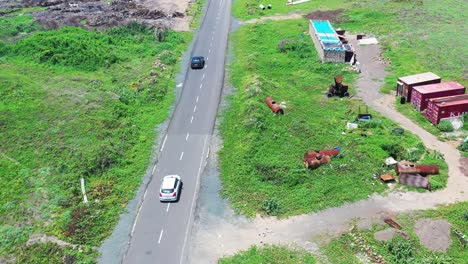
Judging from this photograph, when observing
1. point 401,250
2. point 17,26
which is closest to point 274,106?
point 401,250

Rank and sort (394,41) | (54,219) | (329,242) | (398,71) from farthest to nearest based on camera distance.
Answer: (394,41)
(398,71)
(54,219)
(329,242)

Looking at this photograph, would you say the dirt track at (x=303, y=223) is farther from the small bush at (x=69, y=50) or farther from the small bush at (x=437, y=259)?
the small bush at (x=69, y=50)

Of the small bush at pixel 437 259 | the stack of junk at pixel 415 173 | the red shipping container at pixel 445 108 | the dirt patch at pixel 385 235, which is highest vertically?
the red shipping container at pixel 445 108

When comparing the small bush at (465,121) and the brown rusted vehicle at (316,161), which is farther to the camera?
the small bush at (465,121)

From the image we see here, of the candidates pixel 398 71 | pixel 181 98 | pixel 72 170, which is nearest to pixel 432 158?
pixel 398 71

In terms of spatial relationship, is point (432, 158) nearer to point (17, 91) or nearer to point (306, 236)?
point (306, 236)

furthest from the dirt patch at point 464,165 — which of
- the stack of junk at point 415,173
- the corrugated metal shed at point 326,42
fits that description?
the corrugated metal shed at point 326,42

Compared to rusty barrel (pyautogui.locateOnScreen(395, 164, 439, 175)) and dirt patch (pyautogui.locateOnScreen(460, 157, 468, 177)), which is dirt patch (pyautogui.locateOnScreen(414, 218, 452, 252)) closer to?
rusty barrel (pyautogui.locateOnScreen(395, 164, 439, 175))
